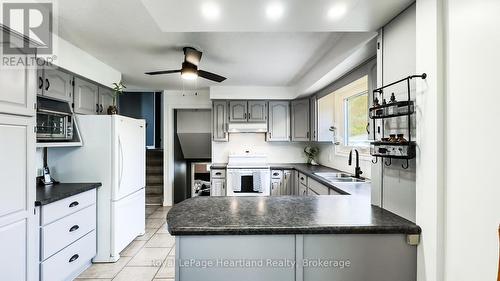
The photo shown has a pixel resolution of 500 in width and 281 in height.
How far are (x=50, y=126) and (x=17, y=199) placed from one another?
0.96 metres

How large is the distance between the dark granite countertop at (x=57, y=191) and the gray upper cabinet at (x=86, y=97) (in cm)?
84

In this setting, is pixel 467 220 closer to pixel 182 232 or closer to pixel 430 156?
pixel 430 156

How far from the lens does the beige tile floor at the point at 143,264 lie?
2363 millimetres

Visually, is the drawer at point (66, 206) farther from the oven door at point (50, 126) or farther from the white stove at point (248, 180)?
the white stove at point (248, 180)

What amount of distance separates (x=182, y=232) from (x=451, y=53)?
151 centimetres

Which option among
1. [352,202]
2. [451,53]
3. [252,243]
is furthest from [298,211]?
[451,53]

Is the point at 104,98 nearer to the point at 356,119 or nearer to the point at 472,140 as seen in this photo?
the point at 356,119

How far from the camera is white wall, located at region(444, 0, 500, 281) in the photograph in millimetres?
902

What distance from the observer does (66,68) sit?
250 cm

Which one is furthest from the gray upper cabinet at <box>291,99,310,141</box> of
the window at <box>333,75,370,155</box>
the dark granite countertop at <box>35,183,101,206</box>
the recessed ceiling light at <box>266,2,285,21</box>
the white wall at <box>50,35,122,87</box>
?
the dark granite countertop at <box>35,183,101,206</box>

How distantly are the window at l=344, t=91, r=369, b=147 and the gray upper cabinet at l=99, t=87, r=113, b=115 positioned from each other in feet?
11.3

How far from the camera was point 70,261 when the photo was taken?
7.31ft

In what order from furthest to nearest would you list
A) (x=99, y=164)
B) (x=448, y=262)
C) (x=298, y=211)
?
1. (x=99, y=164)
2. (x=298, y=211)
3. (x=448, y=262)
